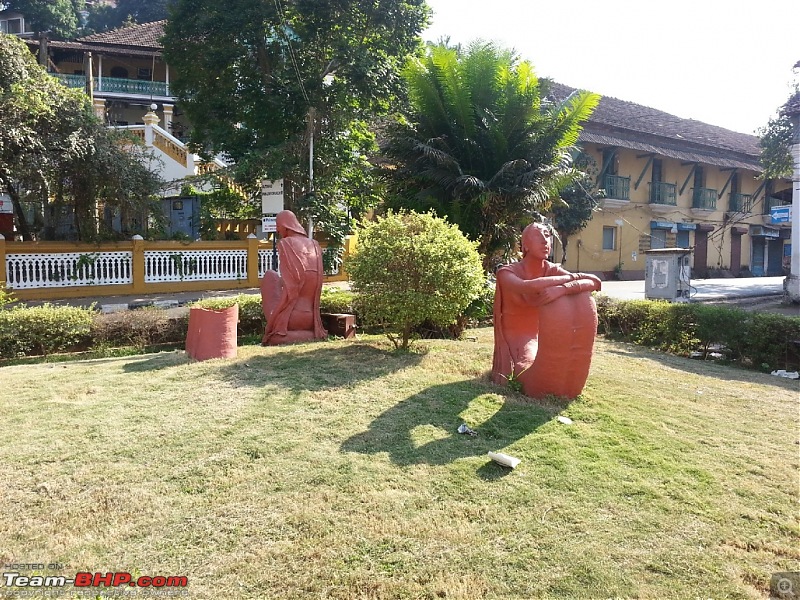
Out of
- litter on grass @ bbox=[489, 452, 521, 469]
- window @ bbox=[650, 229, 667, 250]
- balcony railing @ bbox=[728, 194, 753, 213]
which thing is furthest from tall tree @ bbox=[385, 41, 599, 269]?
balcony railing @ bbox=[728, 194, 753, 213]

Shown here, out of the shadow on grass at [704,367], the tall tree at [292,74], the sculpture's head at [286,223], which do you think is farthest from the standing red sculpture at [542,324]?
the tall tree at [292,74]

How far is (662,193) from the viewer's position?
25.3 m

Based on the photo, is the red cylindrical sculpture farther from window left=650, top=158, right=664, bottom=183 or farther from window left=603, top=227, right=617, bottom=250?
window left=650, top=158, right=664, bottom=183

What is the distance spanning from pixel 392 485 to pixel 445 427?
98 cm

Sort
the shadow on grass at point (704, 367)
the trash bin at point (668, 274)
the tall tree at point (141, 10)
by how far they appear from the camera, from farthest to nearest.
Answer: the tall tree at point (141, 10) → the trash bin at point (668, 274) → the shadow on grass at point (704, 367)

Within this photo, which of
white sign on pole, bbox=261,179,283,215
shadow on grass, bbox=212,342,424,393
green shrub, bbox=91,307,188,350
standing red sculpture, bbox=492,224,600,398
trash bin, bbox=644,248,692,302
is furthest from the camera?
white sign on pole, bbox=261,179,283,215

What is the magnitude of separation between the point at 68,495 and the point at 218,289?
1150 centimetres

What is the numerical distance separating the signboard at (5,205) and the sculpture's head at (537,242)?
53.7 ft

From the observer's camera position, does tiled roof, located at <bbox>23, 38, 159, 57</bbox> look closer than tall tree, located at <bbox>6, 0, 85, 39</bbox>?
Yes

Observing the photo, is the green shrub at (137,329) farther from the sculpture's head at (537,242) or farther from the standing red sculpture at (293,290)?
the sculpture's head at (537,242)

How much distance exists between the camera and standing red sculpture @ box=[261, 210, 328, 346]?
715cm

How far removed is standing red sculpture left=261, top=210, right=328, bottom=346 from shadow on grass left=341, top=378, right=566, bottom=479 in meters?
2.69

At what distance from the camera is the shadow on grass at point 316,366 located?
5301 mm

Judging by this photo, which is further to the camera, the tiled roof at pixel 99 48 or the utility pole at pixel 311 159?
the tiled roof at pixel 99 48
